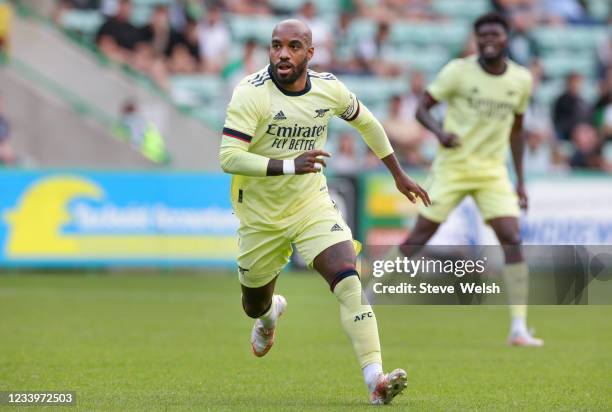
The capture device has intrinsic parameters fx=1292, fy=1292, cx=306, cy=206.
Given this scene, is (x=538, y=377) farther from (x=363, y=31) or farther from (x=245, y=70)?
(x=363, y=31)

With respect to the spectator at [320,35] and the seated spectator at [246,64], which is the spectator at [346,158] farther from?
the seated spectator at [246,64]

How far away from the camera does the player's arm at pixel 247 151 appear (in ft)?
24.8

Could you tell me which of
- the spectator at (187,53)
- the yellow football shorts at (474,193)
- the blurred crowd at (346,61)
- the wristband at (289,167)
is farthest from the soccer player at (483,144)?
the spectator at (187,53)

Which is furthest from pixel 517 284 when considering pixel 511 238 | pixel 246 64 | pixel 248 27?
pixel 248 27

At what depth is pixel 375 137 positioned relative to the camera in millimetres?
8578

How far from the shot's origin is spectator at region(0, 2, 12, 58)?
22.5m

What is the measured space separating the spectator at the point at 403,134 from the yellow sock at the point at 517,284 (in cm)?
967

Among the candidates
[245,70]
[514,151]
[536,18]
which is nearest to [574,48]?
[536,18]

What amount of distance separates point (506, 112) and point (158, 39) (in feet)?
39.2

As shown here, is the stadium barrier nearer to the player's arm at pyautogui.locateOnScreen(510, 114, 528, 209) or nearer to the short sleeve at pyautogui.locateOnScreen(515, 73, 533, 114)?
the player's arm at pyautogui.locateOnScreen(510, 114, 528, 209)

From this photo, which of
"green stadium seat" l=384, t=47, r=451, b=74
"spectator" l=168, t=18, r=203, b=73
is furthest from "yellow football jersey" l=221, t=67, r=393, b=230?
Answer: "green stadium seat" l=384, t=47, r=451, b=74

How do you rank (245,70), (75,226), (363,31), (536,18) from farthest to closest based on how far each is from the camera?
1. (536,18)
2. (363,31)
3. (245,70)
4. (75,226)

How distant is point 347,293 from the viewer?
7.94 metres

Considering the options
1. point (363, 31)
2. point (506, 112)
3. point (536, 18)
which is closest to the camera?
point (506, 112)
